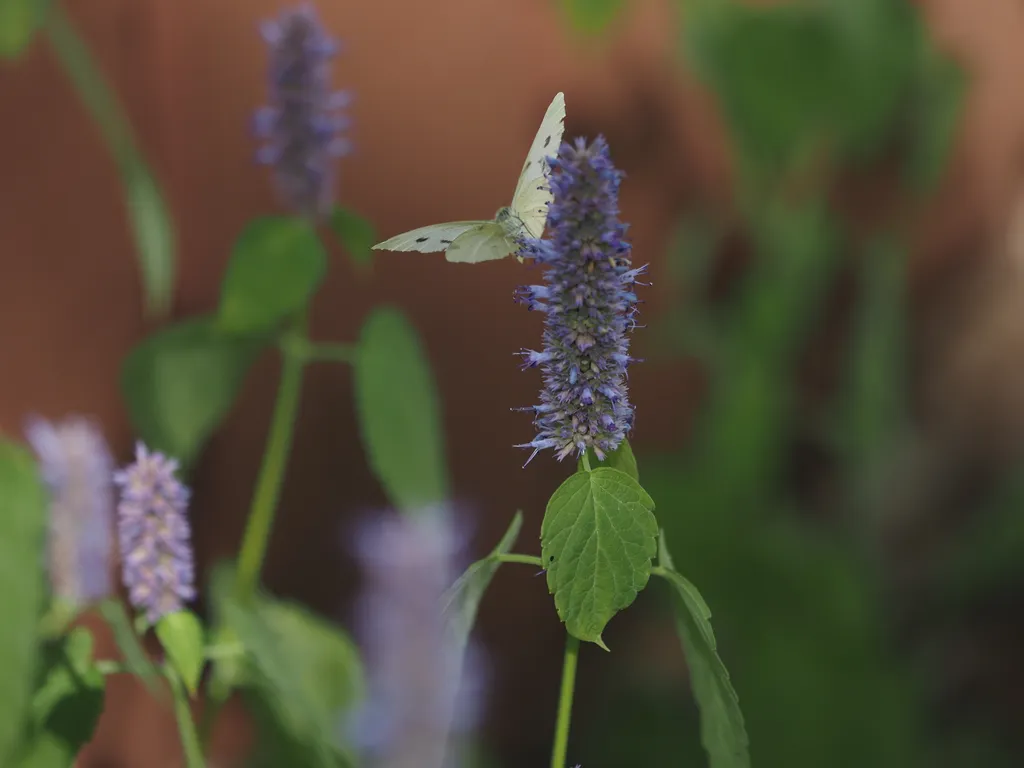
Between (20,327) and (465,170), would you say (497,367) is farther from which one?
(20,327)

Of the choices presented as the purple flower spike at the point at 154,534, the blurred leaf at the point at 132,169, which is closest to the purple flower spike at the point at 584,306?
the purple flower spike at the point at 154,534

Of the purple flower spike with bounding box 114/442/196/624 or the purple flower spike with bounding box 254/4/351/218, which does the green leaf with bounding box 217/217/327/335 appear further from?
the purple flower spike with bounding box 114/442/196/624

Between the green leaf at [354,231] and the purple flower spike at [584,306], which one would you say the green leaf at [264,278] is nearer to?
the green leaf at [354,231]

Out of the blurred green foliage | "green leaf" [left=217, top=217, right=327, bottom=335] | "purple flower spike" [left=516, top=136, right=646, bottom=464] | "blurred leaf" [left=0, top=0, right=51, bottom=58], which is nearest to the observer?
"purple flower spike" [left=516, top=136, right=646, bottom=464]

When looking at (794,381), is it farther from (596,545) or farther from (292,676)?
(596,545)

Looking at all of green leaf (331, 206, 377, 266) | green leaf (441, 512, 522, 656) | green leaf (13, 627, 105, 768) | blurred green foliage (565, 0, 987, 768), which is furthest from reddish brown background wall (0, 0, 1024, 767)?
green leaf (441, 512, 522, 656)
